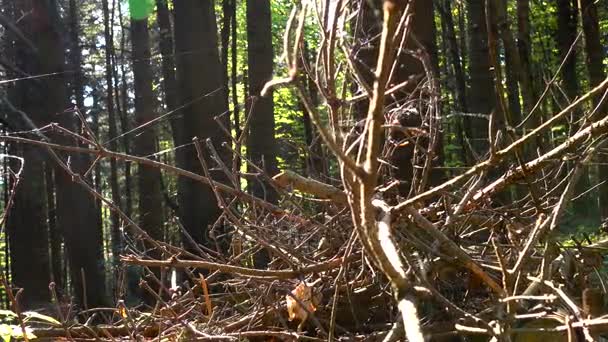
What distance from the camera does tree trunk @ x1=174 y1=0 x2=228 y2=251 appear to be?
9.76 meters

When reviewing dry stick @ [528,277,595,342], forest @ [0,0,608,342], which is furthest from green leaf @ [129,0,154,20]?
dry stick @ [528,277,595,342]

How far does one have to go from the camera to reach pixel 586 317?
2025mm

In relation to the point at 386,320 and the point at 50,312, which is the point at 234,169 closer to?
the point at 386,320

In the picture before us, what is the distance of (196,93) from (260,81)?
924 mm

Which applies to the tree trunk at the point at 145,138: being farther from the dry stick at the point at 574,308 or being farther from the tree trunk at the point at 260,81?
the dry stick at the point at 574,308

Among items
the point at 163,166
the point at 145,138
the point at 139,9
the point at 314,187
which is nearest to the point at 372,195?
the point at 314,187

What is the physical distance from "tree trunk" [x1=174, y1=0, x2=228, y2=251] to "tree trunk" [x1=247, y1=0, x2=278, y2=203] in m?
0.47

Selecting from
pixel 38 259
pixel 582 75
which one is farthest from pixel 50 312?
pixel 582 75

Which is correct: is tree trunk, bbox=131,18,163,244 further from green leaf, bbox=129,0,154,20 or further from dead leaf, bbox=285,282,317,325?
dead leaf, bbox=285,282,317,325

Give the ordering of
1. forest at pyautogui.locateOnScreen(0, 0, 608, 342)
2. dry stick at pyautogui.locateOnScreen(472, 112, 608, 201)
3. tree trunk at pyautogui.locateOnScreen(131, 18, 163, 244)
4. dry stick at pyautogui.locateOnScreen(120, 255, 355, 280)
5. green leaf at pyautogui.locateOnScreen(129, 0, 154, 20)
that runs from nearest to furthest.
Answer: forest at pyautogui.locateOnScreen(0, 0, 608, 342) < dry stick at pyautogui.locateOnScreen(472, 112, 608, 201) < dry stick at pyautogui.locateOnScreen(120, 255, 355, 280) < tree trunk at pyautogui.locateOnScreen(131, 18, 163, 244) < green leaf at pyautogui.locateOnScreen(129, 0, 154, 20)

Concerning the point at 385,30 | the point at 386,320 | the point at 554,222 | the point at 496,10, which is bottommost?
the point at 386,320

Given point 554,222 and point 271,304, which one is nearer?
point 554,222

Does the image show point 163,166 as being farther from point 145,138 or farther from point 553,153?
point 145,138

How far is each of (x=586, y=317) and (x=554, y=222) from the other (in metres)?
0.80
